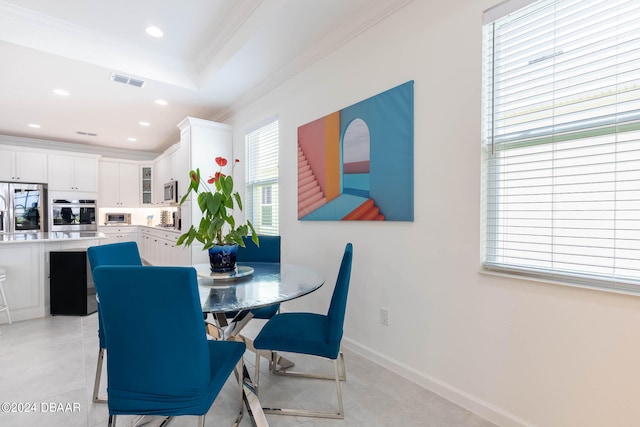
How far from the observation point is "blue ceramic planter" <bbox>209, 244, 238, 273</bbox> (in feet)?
6.40

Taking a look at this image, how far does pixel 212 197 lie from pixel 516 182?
172 centimetres

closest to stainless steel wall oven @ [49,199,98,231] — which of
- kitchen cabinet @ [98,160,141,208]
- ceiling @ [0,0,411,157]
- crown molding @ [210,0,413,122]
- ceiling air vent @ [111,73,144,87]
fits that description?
kitchen cabinet @ [98,160,141,208]

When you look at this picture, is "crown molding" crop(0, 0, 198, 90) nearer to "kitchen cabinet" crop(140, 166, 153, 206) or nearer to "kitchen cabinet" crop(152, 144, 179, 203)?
"kitchen cabinet" crop(152, 144, 179, 203)

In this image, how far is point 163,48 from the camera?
10.5ft

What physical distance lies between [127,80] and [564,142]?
3.96m

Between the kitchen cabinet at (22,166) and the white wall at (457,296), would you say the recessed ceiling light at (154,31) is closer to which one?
the white wall at (457,296)

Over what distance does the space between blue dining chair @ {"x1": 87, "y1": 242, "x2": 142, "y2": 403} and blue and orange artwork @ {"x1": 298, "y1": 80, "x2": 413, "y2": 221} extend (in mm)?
1502

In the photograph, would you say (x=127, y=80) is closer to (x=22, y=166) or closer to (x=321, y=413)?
(x=321, y=413)

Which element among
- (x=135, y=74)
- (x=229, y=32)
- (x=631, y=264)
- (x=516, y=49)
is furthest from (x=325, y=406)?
(x=135, y=74)

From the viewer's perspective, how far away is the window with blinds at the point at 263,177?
3.64 metres

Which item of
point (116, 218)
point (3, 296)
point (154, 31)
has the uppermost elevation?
point (154, 31)

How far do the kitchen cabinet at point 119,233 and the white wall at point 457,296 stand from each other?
5.99 metres

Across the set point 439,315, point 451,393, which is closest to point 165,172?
point 439,315

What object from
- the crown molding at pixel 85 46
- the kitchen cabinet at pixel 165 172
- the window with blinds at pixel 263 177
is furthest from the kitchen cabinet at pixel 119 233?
the crown molding at pixel 85 46
